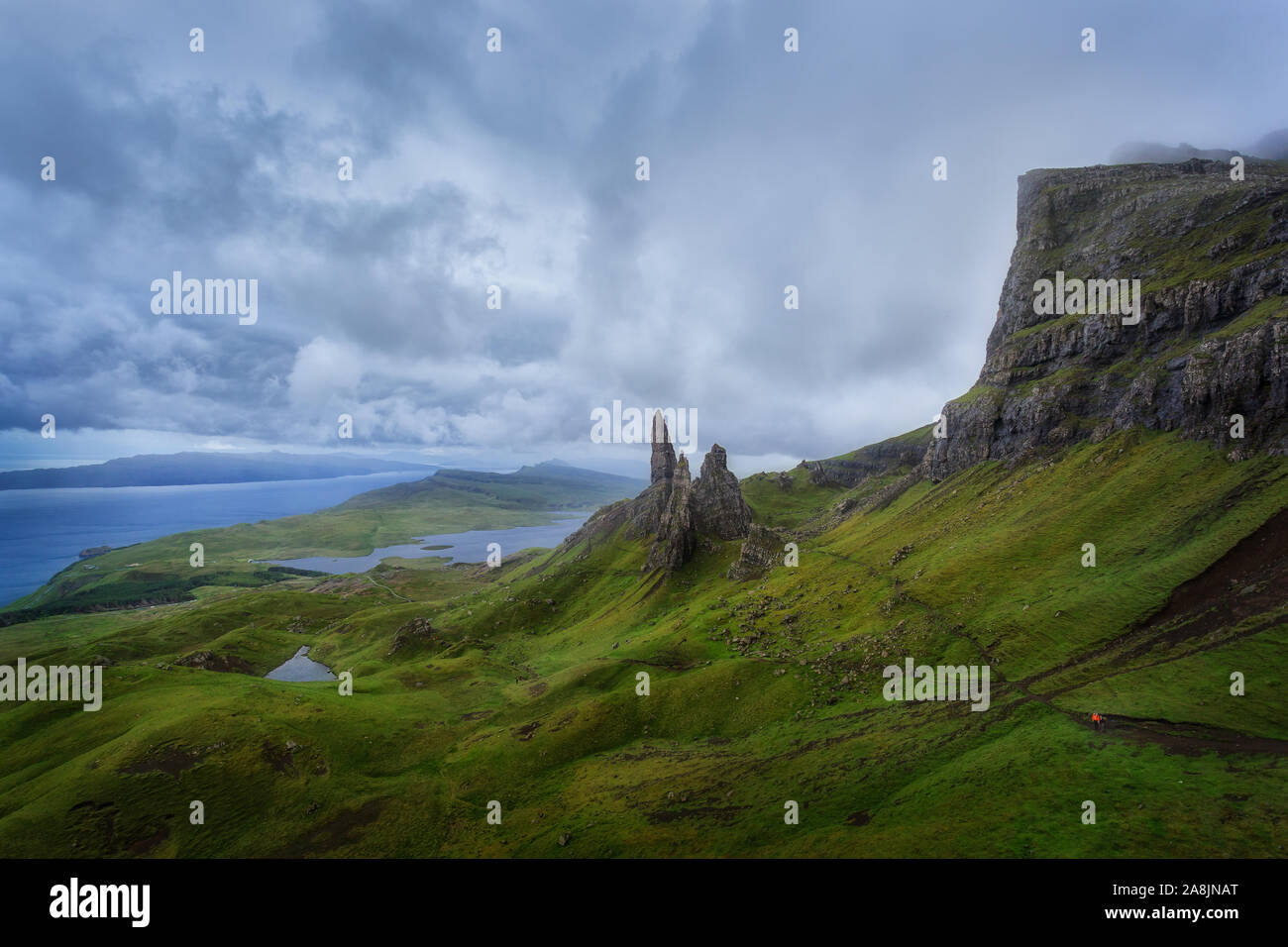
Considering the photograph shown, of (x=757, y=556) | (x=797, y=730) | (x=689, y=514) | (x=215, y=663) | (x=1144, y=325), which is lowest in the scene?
(x=797, y=730)

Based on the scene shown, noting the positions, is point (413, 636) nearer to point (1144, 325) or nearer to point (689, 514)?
A: point (689, 514)

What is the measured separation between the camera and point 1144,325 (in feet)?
389

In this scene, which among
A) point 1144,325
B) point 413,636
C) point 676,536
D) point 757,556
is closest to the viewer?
point 1144,325

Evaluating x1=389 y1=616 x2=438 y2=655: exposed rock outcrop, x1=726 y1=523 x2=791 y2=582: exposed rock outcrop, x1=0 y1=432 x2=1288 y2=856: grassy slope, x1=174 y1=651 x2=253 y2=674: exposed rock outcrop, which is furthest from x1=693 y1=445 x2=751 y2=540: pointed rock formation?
x1=174 y1=651 x2=253 y2=674: exposed rock outcrop

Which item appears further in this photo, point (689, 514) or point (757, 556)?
point (689, 514)

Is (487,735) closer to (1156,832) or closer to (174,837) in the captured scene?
(174,837)

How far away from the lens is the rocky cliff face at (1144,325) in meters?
87.0

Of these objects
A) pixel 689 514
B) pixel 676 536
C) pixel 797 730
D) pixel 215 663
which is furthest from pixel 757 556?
pixel 215 663

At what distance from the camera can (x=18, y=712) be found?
8550 cm

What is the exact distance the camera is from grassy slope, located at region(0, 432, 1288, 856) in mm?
43250

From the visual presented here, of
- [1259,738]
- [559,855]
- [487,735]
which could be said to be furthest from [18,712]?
[1259,738]

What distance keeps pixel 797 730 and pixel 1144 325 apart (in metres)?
133
